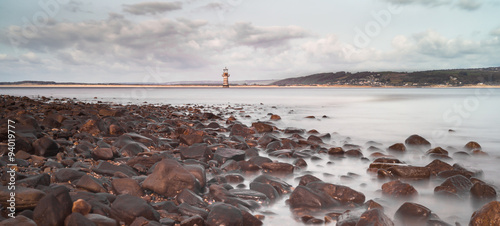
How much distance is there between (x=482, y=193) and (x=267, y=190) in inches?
136

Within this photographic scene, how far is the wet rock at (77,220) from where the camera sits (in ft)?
9.57

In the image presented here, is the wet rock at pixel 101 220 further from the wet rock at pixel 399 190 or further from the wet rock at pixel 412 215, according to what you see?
the wet rock at pixel 399 190

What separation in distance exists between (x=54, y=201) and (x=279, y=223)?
8.20 ft

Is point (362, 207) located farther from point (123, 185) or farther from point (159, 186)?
point (123, 185)

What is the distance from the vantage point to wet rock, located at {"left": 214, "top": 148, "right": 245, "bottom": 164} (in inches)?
265

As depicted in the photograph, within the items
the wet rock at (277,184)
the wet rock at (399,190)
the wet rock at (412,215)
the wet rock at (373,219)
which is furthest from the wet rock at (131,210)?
the wet rock at (399,190)

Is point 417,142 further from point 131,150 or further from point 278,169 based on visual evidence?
point 131,150

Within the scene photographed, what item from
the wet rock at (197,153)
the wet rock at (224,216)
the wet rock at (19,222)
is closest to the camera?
the wet rock at (19,222)

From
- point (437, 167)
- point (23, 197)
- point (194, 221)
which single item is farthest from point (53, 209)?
point (437, 167)

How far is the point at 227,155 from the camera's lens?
682 cm

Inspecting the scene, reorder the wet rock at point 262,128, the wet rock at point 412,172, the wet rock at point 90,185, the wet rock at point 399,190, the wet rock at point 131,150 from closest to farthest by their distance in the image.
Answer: the wet rock at point 90,185 < the wet rock at point 399,190 < the wet rock at point 412,172 < the wet rock at point 131,150 < the wet rock at point 262,128

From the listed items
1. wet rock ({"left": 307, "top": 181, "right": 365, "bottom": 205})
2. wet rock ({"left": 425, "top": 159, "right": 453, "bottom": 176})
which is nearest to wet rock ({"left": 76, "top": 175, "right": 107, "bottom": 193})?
wet rock ({"left": 307, "top": 181, "right": 365, "bottom": 205})

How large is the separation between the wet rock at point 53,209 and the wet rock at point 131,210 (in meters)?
0.47

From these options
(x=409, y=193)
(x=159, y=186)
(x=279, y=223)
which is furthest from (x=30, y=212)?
(x=409, y=193)
